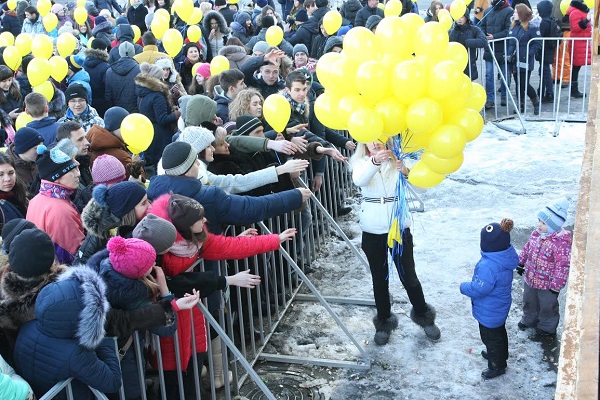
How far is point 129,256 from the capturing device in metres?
4.04

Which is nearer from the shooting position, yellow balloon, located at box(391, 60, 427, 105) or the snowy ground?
yellow balloon, located at box(391, 60, 427, 105)

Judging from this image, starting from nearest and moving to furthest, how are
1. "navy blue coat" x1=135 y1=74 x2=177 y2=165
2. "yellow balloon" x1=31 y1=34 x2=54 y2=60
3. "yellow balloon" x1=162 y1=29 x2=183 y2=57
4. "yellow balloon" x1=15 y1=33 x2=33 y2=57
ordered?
"navy blue coat" x1=135 y1=74 x2=177 y2=165 → "yellow balloon" x1=31 y1=34 x2=54 y2=60 → "yellow balloon" x1=15 y1=33 x2=33 y2=57 → "yellow balloon" x1=162 y1=29 x2=183 y2=57

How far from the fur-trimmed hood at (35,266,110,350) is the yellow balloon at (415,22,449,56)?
266 cm

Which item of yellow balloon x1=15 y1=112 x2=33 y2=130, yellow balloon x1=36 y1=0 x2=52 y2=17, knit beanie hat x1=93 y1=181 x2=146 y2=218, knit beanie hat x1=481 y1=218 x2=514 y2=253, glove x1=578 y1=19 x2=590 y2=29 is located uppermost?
yellow balloon x1=36 y1=0 x2=52 y2=17

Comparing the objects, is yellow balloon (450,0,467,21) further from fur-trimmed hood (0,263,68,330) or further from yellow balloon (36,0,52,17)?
fur-trimmed hood (0,263,68,330)

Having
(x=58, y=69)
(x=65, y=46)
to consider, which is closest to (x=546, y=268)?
(x=58, y=69)

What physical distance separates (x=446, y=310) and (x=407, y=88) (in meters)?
2.51

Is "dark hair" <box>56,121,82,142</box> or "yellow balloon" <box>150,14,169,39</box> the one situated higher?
A: "yellow balloon" <box>150,14,169,39</box>

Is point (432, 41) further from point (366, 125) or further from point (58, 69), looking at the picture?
point (58, 69)

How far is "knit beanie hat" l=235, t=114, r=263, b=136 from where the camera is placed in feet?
21.5

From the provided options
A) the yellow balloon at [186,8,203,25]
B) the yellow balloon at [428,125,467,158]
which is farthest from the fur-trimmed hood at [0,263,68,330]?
the yellow balloon at [186,8,203,25]

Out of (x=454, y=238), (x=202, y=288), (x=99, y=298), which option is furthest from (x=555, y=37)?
(x=99, y=298)

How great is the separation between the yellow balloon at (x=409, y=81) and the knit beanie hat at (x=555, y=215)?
1632 mm

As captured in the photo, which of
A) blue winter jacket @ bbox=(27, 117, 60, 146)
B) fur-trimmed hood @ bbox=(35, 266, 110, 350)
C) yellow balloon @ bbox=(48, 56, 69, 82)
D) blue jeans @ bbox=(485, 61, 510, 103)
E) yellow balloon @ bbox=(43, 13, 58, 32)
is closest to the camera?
fur-trimmed hood @ bbox=(35, 266, 110, 350)
